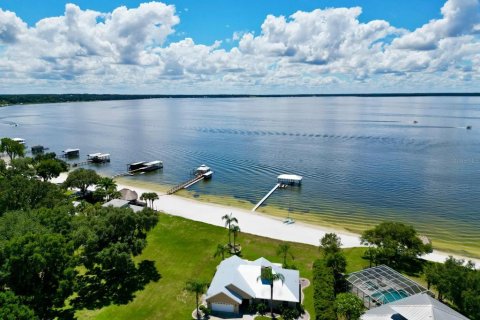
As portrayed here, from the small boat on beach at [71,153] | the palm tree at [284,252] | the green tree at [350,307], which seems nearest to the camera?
the green tree at [350,307]

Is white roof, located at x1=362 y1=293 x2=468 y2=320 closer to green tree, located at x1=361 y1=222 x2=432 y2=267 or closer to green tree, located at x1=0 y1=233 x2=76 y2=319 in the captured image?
green tree, located at x1=361 y1=222 x2=432 y2=267

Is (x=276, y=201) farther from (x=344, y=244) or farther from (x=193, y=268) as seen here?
(x=193, y=268)

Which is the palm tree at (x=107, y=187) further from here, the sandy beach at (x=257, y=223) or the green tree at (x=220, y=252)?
the green tree at (x=220, y=252)

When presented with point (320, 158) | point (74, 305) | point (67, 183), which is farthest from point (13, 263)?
point (320, 158)

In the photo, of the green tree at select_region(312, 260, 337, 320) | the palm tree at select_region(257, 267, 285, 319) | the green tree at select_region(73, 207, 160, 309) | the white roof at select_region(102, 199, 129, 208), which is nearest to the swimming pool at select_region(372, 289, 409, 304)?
the green tree at select_region(312, 260, 337, 320)

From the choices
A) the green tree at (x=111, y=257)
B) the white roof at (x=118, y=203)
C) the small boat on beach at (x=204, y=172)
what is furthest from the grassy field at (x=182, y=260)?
the small boat on beach at (x=204, y=172)

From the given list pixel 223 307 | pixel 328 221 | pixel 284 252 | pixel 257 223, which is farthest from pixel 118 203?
pixel 328 221
